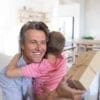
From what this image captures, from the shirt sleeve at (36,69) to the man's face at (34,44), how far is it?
0.17ft

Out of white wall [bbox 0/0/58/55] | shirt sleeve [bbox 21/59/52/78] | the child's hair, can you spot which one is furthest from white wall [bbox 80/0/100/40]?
shirt sleeve [bbox 21/59/52/78]

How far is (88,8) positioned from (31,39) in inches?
195

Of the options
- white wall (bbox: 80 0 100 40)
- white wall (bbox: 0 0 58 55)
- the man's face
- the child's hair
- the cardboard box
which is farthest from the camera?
white wall (bbox: 80 0 100 40)

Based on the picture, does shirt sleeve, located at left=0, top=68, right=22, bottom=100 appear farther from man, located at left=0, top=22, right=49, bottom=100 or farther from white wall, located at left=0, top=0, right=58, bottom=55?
white wall, located at left=0, top=0, right=58, bottom=55

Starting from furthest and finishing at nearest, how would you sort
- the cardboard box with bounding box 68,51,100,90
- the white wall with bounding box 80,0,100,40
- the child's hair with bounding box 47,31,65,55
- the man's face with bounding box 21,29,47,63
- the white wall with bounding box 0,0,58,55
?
the white wall with bounding box 80,0,100,40 < the white wall with bounding box 0,0,58,55 < the child's hair with bounding box 47,31,65,55 < the man's face with bounding box 21,29,47,63 < the cardboard box with bounding box 68,51,100,90

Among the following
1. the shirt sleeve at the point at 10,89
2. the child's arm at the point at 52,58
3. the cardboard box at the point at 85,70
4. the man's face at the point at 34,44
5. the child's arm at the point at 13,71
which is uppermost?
the man's face at the point at 34,44

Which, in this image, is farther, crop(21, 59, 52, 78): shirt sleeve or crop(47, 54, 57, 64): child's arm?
crop(47, 54, 57, 64): child's arm

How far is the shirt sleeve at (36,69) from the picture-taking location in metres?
1.04

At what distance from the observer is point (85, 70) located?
0.80 metres

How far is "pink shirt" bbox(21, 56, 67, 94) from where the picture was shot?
3.48 ft

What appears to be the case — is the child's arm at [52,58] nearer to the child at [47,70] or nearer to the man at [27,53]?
the child at [47,70]

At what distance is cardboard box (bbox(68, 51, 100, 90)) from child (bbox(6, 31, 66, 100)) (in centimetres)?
21

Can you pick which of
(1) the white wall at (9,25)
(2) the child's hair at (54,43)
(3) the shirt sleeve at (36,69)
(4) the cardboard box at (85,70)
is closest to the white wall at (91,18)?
(1) the white wall at (9,25)

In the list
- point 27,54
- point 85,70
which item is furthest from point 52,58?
point 85,70
